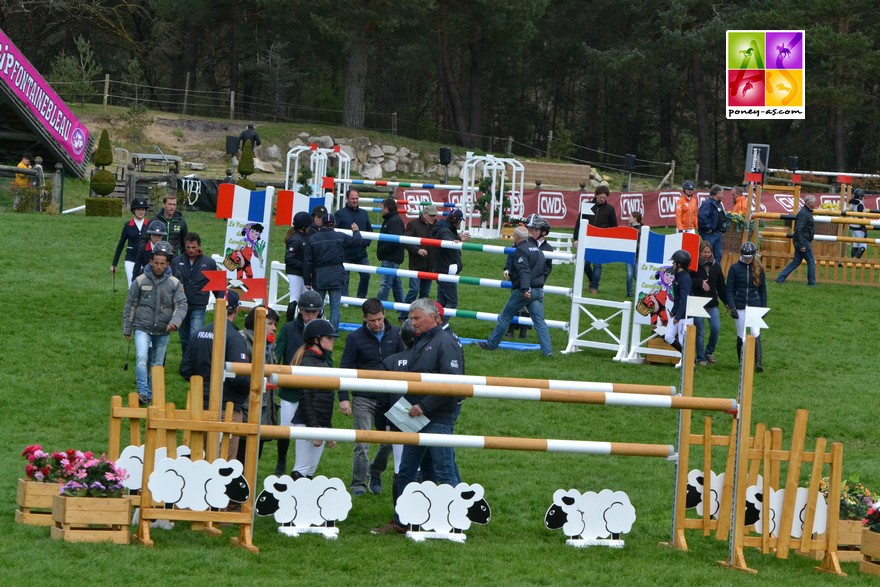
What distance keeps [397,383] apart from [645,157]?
171 feet

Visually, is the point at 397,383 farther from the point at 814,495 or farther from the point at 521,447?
the point at 814,495

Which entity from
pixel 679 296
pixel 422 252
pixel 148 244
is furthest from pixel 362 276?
pixel 679 296

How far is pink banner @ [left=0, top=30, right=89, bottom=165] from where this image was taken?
29.2 metres

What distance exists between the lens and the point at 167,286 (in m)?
12.8

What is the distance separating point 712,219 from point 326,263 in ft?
29.8

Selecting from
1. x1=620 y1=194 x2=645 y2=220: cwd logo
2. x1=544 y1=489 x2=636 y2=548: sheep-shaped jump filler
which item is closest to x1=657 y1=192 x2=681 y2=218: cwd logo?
x1=620 y1=194 x2=645 y2=220: cwd logo

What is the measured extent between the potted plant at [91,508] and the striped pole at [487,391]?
4.20 feet

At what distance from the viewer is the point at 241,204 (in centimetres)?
1789

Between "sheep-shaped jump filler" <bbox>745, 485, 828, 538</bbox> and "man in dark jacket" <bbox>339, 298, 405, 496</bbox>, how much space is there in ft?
10.1

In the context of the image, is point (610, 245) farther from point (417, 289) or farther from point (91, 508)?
point (91, 508)

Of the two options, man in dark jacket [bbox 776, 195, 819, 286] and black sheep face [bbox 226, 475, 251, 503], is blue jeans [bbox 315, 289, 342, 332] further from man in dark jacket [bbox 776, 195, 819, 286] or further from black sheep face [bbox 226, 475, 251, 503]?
man in dark jacket [bbox 776, 195, 819, 286]

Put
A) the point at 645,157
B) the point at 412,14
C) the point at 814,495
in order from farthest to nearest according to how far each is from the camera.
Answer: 1. the point at 645,157
2. the point at 412,14
3. the point at 814,495

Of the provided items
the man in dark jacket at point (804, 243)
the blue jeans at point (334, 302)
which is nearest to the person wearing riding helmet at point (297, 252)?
the blue jeans at point (334, 302)

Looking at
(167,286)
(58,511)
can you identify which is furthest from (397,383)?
(167,286)
